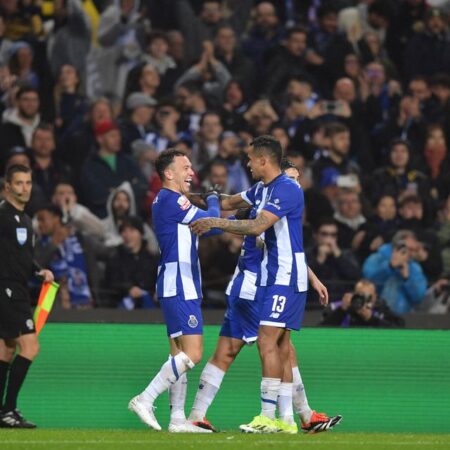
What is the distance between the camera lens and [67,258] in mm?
14586

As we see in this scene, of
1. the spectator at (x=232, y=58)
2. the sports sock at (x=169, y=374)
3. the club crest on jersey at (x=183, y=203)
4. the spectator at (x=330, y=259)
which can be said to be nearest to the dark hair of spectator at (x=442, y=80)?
the spectator at (x=232, y=58)

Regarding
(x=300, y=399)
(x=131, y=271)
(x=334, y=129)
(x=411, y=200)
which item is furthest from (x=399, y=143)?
(x=300, y=399)

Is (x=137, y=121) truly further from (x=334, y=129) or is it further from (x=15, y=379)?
(x=15, y=379)

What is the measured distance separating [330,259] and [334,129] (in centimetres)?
284

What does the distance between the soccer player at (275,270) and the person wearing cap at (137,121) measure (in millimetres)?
Answer: 6289

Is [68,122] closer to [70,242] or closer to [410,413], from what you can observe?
[70,242]

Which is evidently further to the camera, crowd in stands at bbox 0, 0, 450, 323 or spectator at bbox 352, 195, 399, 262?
spectator at bbox 352, 195, 399, 262

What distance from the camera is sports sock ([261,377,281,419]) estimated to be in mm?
10953

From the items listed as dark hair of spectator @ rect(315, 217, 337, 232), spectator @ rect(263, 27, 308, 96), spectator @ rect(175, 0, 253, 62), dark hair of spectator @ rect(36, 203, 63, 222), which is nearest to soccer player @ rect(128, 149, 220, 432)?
dark hair of spectator @ rect(36, 203, 63, 222)

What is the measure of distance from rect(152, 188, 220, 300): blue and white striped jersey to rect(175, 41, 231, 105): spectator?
24.6 feet

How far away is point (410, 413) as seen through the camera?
12672 mm

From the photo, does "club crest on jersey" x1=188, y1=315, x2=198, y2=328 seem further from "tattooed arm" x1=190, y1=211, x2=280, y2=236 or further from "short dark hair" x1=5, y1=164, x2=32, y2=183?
"short dark hair" x1=5, y1=164, x2=32, y2=183

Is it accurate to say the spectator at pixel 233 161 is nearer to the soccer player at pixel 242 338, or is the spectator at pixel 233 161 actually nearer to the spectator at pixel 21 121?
the spectator at pixel 21 121

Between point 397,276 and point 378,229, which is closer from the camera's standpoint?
point 397,276
